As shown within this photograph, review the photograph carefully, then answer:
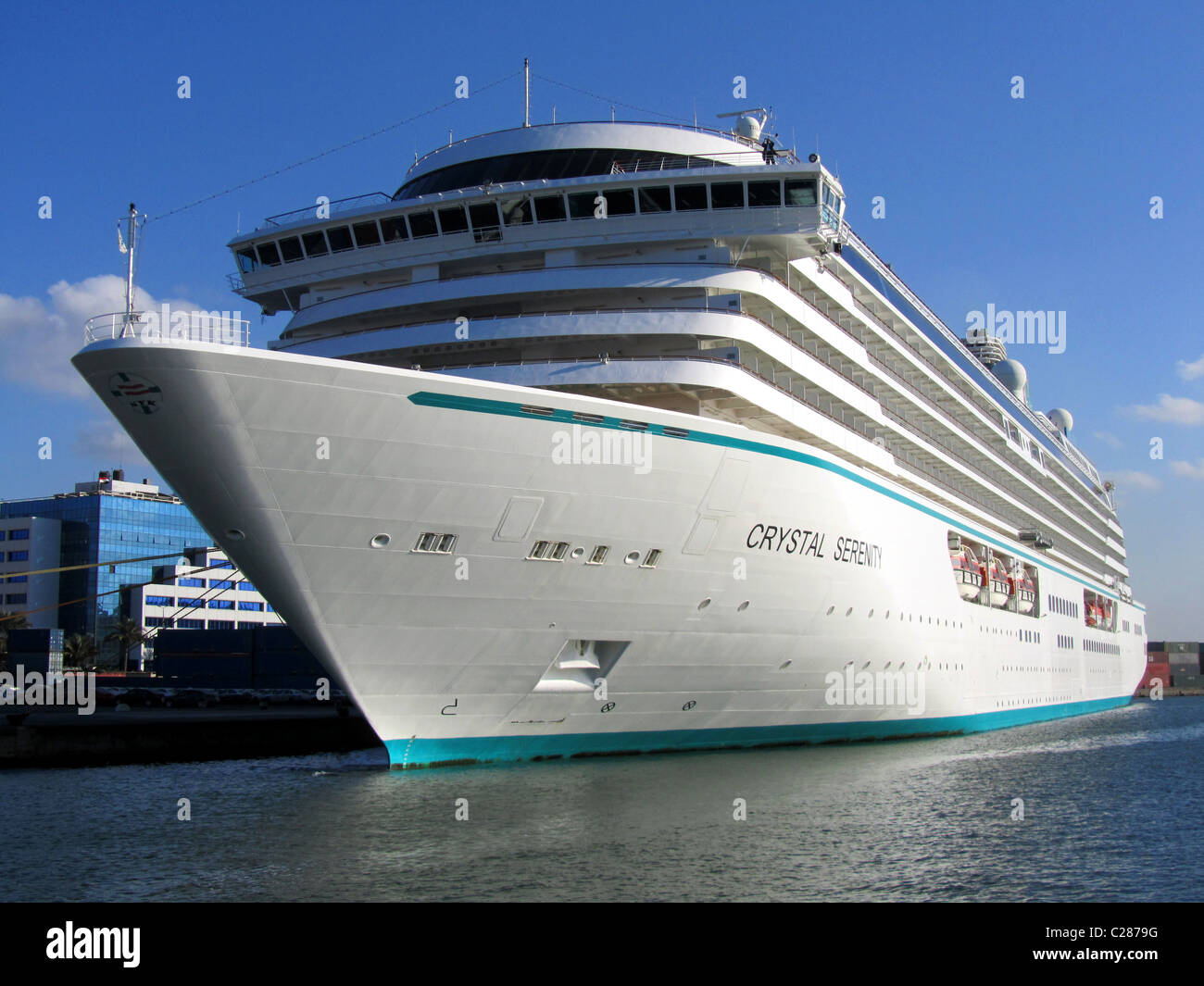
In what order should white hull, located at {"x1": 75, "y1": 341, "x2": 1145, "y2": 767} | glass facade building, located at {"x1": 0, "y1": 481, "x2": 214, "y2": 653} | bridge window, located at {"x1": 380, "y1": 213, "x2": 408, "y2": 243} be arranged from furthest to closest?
glass facade building, located at {"x1": 0, "y1": 481, "x2": 214, "y2": 653}, bridge window, located at {"x1": 380, "y1": 213, "x2": 408, "y2": 243}, white hull, located at {"x1": 75, "y1": 341, "x2": 1145, "y2": 767}

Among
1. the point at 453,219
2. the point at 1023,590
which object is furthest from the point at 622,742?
the point at 1023,590

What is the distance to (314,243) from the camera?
23.7m

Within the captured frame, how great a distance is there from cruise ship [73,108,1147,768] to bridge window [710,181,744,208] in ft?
0.13

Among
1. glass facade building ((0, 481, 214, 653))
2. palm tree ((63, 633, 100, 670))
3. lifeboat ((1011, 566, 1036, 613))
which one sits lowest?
palm tree ((63, 633, 100, 670))

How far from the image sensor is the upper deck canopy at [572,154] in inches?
896

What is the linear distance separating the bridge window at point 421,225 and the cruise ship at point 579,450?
0.05 meters

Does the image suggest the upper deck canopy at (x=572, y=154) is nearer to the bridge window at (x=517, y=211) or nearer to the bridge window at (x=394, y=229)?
the bridge window at (x=517, y=211)

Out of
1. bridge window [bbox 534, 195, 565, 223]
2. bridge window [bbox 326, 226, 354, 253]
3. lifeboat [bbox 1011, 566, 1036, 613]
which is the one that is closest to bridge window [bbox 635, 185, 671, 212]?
bridge window [bbox 534, 195, 565, 223]

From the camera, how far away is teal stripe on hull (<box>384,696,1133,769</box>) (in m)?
17.9

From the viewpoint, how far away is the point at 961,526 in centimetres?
3173

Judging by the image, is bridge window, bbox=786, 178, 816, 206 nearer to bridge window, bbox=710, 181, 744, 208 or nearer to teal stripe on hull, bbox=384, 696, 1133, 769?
bridge window, bbox=710, 181, 744, 208

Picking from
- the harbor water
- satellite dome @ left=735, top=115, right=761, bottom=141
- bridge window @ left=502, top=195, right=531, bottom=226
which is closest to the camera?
the harbor water

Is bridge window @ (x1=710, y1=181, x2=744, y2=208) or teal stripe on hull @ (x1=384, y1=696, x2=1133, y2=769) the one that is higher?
bridge window @ (x1=710, y1=181, x2=744, y2=208)

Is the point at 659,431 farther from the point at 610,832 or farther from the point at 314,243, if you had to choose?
the point at 314,243
